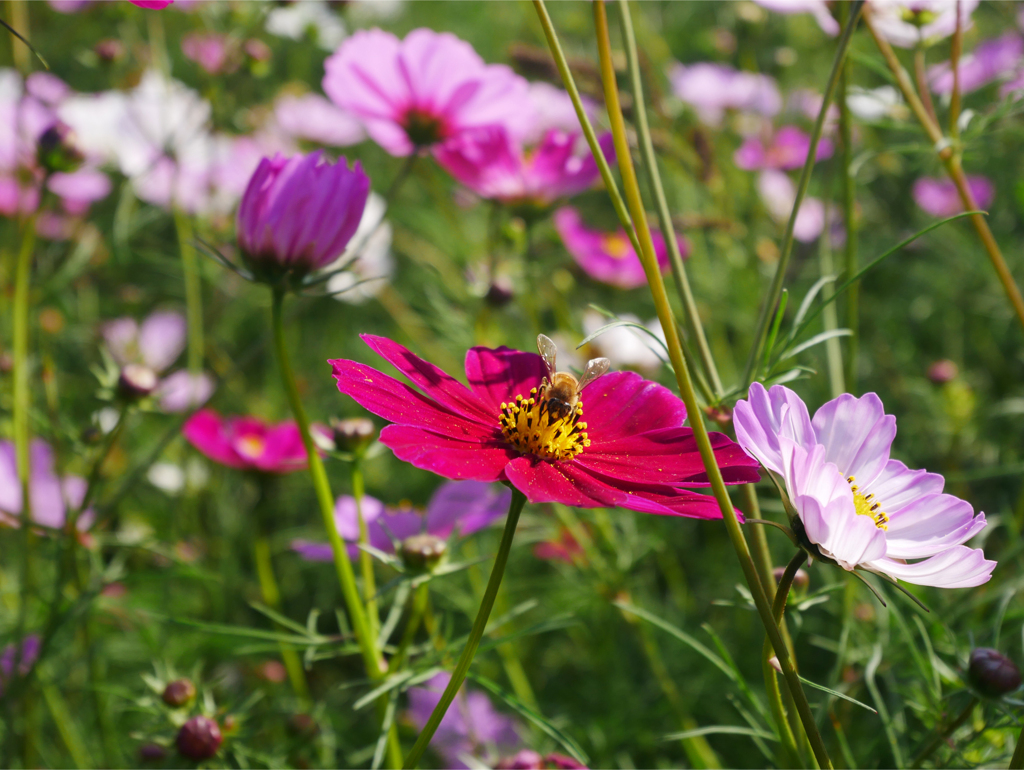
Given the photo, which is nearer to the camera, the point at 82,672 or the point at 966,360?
the point at 82,672

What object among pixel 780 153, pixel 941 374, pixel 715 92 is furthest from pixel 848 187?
pixel 715 92

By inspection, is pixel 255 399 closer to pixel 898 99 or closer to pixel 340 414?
pixel 340 414

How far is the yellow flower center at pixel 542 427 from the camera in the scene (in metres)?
0.50

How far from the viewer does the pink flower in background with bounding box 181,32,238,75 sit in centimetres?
113

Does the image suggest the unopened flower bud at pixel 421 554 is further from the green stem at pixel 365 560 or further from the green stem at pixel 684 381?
the green stem at pixel 684 381

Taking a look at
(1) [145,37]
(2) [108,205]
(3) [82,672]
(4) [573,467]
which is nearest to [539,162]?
(4) [573,467]

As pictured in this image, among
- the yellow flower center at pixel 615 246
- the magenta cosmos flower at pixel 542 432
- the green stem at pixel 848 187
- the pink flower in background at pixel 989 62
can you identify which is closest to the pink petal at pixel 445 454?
the magenta cosmos flower at pixel 542 432

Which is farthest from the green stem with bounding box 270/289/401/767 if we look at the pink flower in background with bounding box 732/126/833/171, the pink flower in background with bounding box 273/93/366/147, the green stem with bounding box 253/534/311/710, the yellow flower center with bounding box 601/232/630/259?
the pink flower in background with bounding box 273/93/366/147

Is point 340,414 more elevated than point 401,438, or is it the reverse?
point 401,438

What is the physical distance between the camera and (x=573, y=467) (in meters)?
0.50

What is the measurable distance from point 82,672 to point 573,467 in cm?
98

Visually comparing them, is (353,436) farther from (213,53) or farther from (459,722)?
(213,53)

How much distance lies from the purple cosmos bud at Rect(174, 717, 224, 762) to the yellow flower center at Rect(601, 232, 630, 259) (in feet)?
3.28

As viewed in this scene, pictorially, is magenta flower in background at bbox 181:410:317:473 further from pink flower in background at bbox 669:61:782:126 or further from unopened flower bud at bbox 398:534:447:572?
pink flower in background at bbox 669:61:782:126
